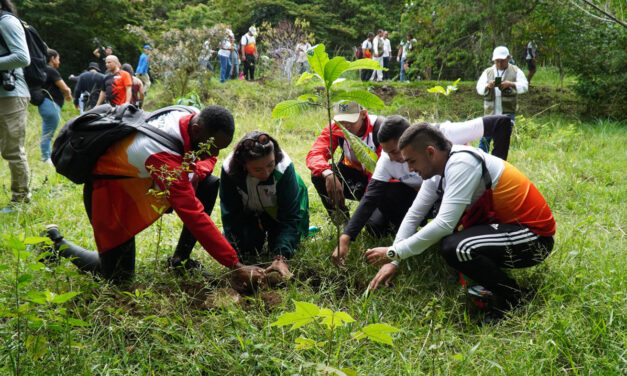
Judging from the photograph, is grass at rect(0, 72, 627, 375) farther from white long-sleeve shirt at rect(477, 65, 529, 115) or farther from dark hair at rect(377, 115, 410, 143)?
white long-sleeve shirt at rect(477, 65, 529, 115)

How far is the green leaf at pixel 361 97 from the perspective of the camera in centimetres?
206

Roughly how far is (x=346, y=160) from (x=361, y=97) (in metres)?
1.77

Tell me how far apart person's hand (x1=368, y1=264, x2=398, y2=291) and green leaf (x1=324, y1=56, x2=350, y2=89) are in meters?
1.20

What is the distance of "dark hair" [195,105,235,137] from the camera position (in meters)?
2.35

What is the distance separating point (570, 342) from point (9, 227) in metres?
4.12

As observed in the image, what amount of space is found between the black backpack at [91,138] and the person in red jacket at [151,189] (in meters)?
0.04

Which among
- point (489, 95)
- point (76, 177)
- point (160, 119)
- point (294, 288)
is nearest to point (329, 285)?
point (294, 288)

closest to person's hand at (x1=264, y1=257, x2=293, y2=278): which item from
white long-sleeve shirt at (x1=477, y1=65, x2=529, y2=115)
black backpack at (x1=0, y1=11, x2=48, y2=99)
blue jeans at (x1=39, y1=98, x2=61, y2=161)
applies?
black backpack at (x1=0, y1=11, x2=48, y2=99)

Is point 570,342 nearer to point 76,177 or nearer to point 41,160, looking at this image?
point 76,177

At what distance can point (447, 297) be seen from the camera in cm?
254

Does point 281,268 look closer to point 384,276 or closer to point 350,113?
point 384,276

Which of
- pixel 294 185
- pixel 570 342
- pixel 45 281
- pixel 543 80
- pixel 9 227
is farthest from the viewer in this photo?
pixel 543 80

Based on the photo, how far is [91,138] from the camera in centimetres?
235

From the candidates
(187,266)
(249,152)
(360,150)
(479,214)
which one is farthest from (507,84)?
(187,266)
